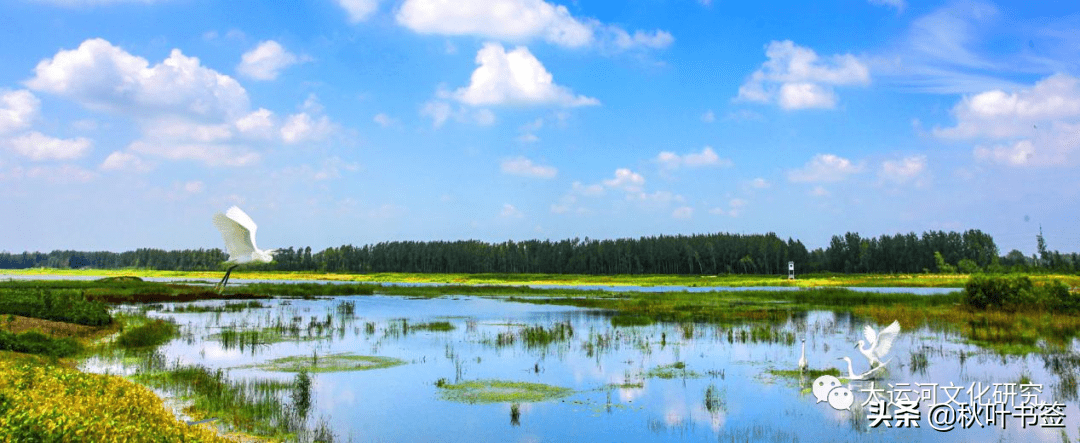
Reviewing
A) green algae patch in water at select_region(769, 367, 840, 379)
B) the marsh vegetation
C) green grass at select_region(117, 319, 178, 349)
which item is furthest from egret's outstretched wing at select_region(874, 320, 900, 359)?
green grass at select_region(117, 319, 178, 349)

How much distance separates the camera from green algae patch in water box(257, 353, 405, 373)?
17.5 meters

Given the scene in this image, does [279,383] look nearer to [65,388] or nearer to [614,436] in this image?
[65,388]

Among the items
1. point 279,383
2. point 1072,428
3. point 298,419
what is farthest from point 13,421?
point 1072,428

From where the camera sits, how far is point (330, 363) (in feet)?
60.8

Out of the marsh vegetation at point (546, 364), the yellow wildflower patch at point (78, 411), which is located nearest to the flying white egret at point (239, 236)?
the marsh vegetation at point (546, 364)

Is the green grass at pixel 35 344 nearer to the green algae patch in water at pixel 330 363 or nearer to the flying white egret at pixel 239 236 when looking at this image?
the green algae patch in water at pixel 330 363

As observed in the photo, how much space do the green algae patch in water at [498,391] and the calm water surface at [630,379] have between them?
35 centimetres

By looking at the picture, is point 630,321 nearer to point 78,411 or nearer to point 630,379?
point 630,379

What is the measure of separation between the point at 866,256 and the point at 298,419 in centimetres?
14499

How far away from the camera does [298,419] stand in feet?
38.9

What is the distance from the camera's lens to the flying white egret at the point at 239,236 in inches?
1110

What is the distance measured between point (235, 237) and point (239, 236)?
7.8 inches

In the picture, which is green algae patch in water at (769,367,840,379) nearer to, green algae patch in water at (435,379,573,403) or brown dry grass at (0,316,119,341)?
green algae patch in water at (435,379,573,403)

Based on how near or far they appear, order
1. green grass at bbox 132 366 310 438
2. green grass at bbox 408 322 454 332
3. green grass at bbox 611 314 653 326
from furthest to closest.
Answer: green grass at bbox 611 314 653 326 → green grass at bbox 408 322 454 332 → green grass at bbox 132 366 310 438
